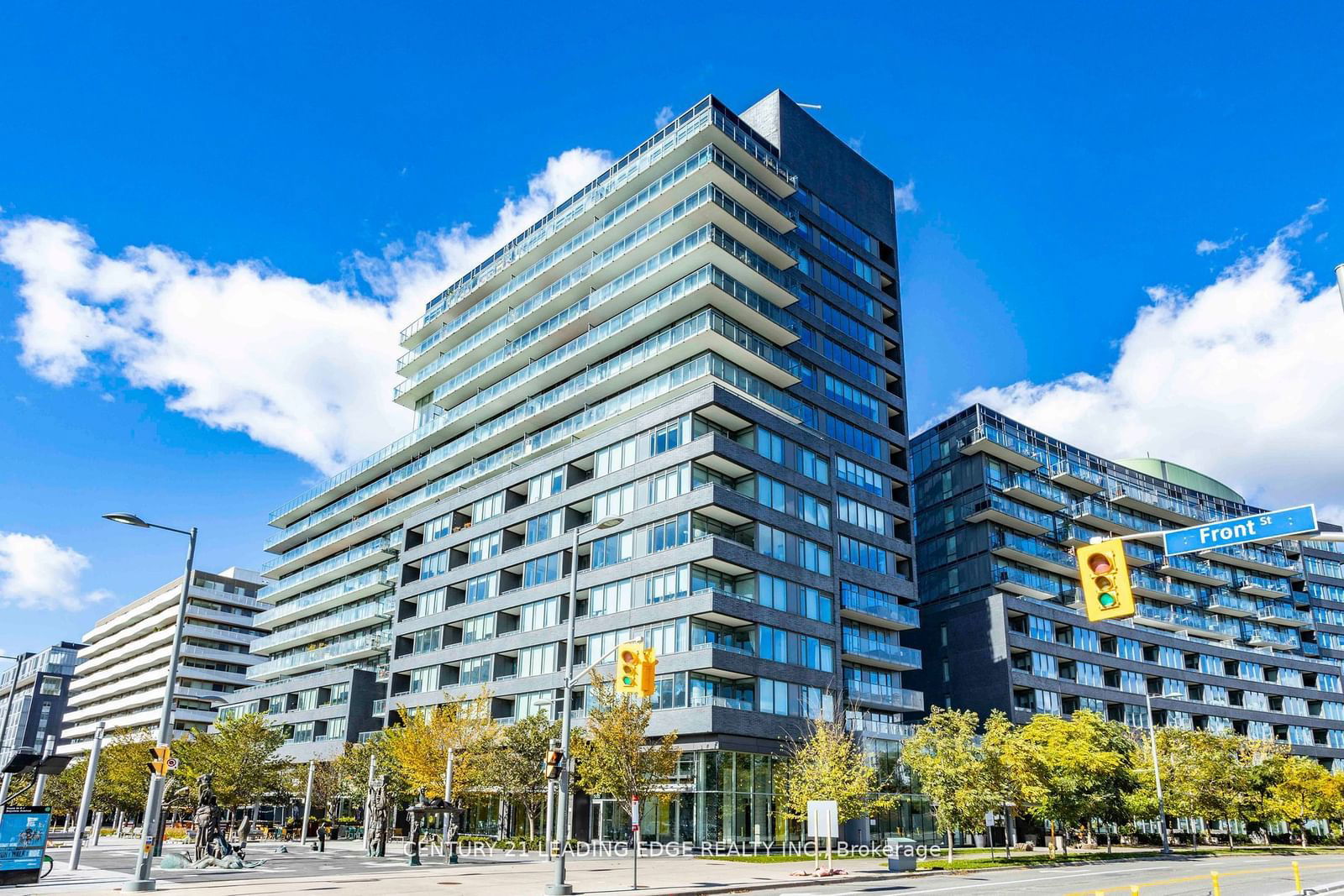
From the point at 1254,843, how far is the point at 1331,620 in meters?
48.1

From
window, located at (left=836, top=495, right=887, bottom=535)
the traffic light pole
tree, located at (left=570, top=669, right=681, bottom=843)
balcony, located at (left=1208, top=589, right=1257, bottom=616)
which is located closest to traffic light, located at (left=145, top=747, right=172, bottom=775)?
the traffic light pole

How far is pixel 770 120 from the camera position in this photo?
70.6 metres

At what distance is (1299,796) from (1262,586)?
39.5 meters

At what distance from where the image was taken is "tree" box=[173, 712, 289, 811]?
59781mm

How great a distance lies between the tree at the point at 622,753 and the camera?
40.0 m

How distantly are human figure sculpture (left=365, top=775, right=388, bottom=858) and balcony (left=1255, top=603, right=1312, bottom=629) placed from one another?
92.9m

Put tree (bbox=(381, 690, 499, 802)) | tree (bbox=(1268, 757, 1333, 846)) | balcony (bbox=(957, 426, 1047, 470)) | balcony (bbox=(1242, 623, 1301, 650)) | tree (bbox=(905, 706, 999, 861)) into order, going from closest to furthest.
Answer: tree (bbox=(905, 706, 999, 861)), tree (bbox=(381, 690, 499, 802)), tree (bbox=(1268, 757, 1333, 846)), balcony (bbox=(957, 426, 1047, 470)), balcony (bbox=(1242, 623, 1301, 650))

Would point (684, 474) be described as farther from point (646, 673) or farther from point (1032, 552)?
point (1032, 552)

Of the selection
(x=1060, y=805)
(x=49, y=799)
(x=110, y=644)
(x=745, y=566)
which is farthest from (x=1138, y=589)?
(x=110, y=644)

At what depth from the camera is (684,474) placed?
54.4 m

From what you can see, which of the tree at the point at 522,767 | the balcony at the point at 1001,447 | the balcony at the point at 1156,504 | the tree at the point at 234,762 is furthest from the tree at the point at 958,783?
the balcony at the point at 1156,504

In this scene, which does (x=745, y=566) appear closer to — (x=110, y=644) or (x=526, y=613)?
(x=526, y=613)

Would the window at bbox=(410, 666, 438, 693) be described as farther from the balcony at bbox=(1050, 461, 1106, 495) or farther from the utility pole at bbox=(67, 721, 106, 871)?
the balcony at bbox=(1050, 461, 1106, 495)

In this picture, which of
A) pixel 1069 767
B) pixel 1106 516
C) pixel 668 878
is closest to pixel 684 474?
pixel 668 878
